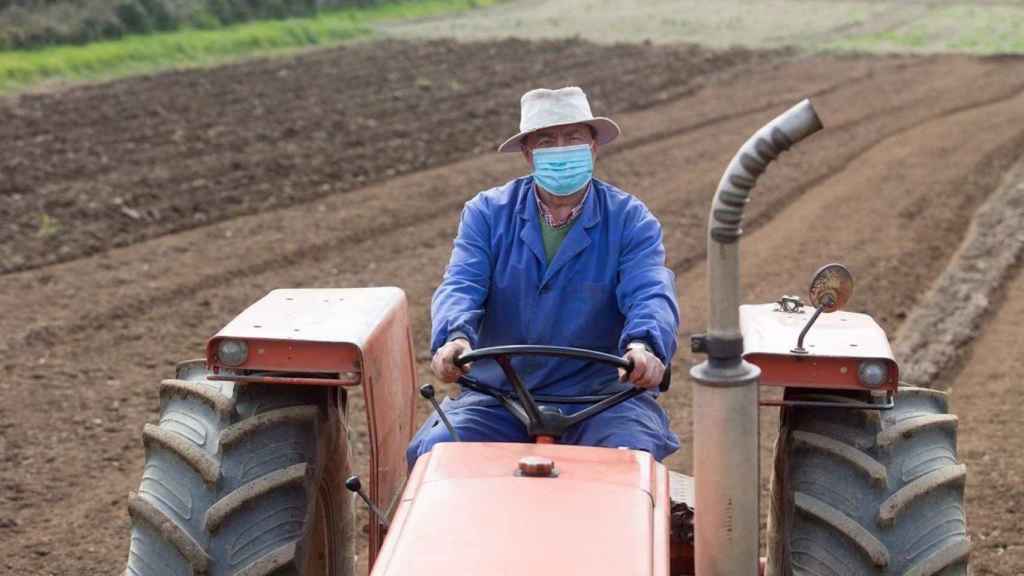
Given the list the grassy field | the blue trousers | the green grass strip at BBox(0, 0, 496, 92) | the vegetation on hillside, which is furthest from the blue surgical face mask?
the grassy field

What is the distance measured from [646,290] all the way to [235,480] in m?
1.25

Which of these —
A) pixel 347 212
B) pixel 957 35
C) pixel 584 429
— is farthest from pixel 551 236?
pixel 957 35

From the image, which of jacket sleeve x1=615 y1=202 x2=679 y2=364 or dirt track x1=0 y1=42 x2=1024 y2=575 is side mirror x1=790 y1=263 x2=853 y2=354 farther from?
dirt track x1=0 y1=42 x2=1024 y2=575

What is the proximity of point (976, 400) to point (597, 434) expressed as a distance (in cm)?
415

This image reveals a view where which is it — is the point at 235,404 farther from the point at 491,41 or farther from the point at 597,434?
the point at 491,41

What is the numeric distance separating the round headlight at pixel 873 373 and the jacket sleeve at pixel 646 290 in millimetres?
511

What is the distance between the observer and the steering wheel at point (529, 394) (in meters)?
3.88

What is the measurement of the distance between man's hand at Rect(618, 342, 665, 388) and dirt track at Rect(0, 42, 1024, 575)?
2.26 m

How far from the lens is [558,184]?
14.9 feet

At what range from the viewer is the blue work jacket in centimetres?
447

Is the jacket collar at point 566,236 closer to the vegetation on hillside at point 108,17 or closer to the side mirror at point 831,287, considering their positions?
the side mirror at point 831,287

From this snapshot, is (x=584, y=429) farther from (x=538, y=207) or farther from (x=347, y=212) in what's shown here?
(x=347, y=212)

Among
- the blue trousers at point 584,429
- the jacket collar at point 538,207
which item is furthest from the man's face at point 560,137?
the blue trousers at point 584,429

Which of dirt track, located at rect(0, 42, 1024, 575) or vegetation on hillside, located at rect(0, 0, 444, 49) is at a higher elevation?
vegetation on hillside, located at rect(0, 0, 444, 49)
